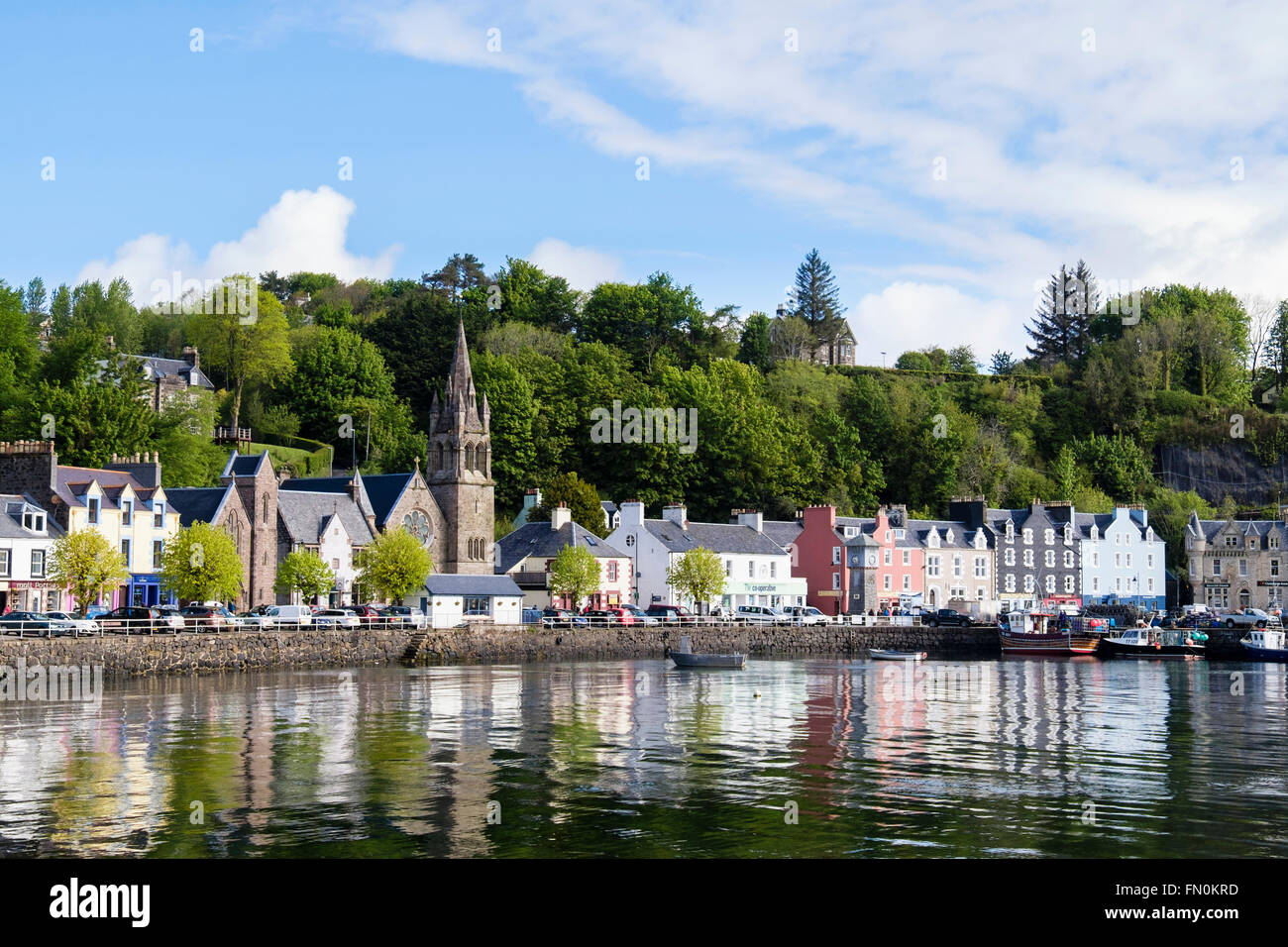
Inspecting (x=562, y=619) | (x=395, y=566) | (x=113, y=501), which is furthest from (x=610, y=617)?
(x=113, y=501)

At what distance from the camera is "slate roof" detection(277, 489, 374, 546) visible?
81.1 metres

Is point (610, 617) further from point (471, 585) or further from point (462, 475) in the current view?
point (462, 475)

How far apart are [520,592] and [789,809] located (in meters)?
60.8

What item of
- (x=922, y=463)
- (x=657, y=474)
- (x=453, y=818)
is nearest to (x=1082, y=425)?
(x=922, y=463)

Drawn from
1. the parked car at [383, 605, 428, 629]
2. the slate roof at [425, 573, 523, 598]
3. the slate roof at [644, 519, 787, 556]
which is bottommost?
the parked car at [383, 605, 428, 629]

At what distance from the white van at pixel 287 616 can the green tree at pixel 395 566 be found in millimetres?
7253

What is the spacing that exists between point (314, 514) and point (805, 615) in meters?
33.3

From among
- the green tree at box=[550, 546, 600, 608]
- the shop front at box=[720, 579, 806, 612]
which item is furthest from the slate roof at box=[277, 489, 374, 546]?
the shop front at box=[720, 579, 806, 612]

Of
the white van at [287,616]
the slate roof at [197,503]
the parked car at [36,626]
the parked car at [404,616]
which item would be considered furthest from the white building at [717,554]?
the parked car at [36,626]

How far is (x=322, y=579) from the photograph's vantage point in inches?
3046

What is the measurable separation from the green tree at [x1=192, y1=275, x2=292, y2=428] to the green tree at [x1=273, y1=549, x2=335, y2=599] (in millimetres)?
39521

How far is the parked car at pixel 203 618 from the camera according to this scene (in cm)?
6222

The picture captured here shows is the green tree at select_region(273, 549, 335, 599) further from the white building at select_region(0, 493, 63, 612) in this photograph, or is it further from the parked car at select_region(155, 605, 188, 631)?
the white building at select_region(0, 493, 63, 612)

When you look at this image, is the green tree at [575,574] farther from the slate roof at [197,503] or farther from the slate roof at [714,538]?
the slate roof at [197,503]
